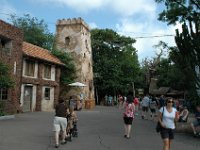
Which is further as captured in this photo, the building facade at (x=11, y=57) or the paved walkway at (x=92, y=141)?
the building facade at (x=11, y=57)

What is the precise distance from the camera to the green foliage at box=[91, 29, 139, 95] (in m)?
52.7

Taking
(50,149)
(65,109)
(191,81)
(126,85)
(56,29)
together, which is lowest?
(50,149)

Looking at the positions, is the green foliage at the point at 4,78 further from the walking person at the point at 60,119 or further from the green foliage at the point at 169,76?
the green foliage at the point at 169,76

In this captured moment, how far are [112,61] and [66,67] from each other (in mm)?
15211

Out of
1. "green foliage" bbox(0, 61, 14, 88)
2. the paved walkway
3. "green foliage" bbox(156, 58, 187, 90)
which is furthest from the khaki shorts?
"green foliage" bbox(156, 58, 187, 90)

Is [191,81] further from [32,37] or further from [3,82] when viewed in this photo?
[32,37]

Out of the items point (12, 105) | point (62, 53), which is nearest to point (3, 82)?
point (12, 105)

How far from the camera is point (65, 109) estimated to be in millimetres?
11984

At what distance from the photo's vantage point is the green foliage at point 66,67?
38625 millimetres

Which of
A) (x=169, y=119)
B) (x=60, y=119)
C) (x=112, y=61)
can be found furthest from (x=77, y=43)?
(x=169, y=119)

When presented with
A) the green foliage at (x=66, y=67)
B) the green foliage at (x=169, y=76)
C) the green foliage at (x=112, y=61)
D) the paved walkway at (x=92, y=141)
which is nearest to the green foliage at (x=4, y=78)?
the paved walkway at (x=92, y=141)

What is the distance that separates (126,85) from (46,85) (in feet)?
75.8

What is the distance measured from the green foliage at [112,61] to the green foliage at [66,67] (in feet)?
42.2

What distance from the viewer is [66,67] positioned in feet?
128
